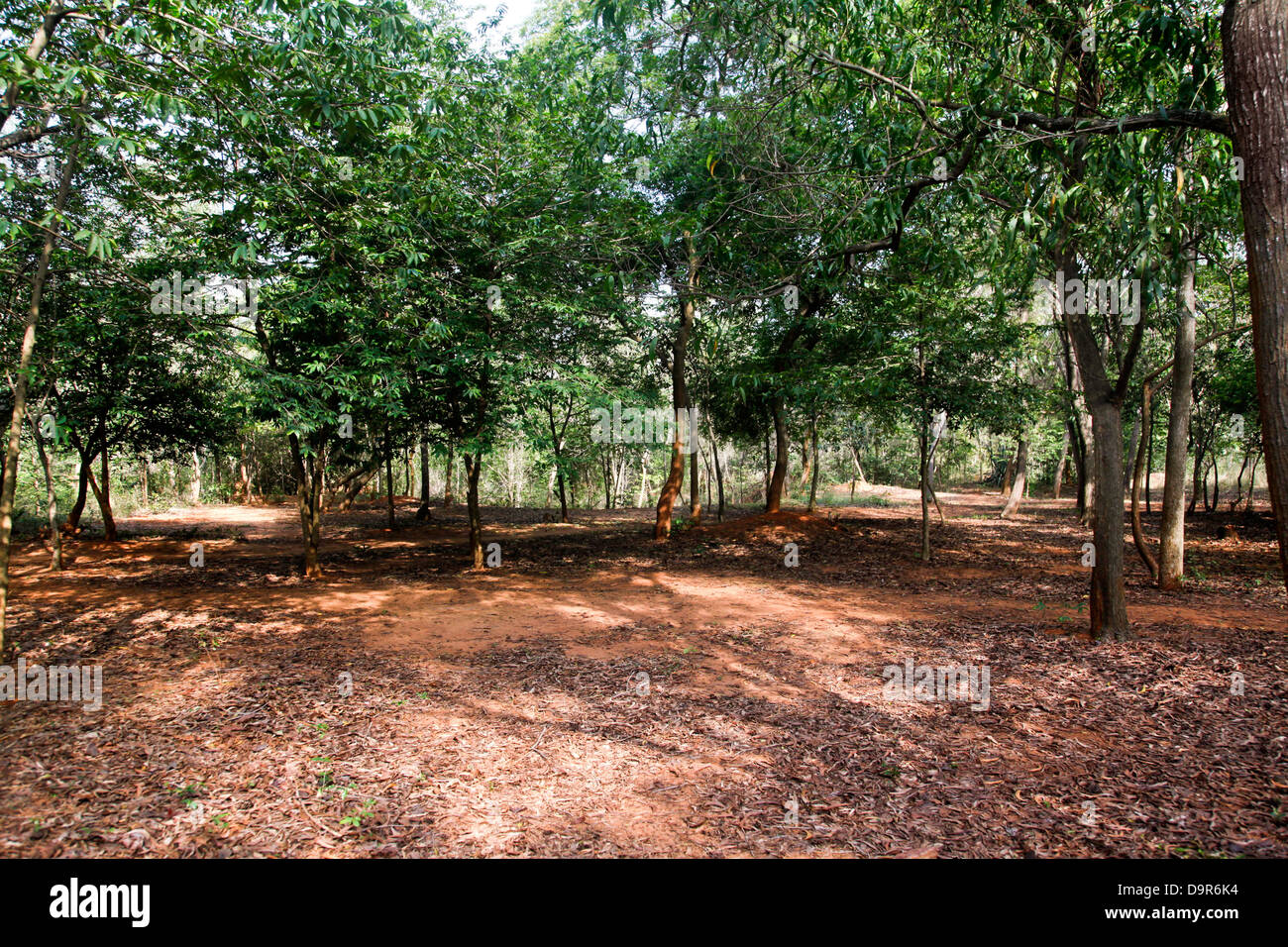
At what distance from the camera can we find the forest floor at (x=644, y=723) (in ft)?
10.8

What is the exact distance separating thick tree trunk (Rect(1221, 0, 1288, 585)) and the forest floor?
1885 mm

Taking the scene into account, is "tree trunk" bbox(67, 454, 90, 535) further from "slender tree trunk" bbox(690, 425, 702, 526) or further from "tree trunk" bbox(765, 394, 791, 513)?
"tree trunk" bbox(765, 394, 791, 513)

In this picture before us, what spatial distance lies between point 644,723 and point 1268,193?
4590 mm

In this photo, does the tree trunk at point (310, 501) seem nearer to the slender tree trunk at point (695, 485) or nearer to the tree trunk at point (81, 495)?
the tree trunk at point (81, 495)

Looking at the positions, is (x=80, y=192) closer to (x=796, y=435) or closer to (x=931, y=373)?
(x=931, y=373)

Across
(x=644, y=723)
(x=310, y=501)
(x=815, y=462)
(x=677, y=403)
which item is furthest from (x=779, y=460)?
(x=644, y=723)

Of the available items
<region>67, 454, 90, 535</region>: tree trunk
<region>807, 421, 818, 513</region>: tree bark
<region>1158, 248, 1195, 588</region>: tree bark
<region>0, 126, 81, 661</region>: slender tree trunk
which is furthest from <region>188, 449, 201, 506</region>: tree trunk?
<region>1158, 248, 1195, 588</region>: tree bark

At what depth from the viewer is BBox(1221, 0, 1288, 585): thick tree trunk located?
8.80ft

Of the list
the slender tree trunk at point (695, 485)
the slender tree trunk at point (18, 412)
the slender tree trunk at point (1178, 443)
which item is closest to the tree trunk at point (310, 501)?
the slender tree trunk at point (18, 412)

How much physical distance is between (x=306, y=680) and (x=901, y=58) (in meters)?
6.71

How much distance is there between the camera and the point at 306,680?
570 centimetres

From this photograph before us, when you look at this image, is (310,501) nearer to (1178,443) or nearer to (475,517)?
(475,517)

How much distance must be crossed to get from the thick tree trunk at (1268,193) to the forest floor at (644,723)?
6.19 ft

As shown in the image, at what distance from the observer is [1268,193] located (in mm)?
2701
